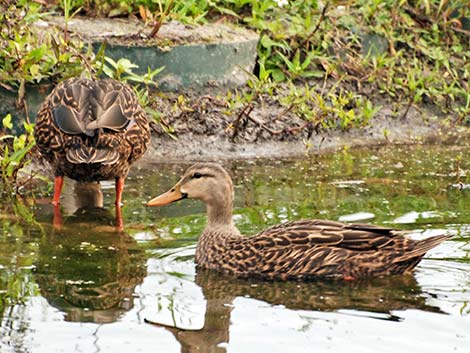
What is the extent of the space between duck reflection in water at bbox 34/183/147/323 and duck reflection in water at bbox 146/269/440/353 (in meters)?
0.41

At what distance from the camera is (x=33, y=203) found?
29.9 feet

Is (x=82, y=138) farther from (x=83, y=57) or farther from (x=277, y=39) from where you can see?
(x=277, y=39)

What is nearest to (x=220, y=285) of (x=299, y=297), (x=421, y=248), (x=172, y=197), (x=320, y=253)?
(x=299, y=297)

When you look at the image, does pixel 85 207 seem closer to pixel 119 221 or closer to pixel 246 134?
pixel 119 221

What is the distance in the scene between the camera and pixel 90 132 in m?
8.70

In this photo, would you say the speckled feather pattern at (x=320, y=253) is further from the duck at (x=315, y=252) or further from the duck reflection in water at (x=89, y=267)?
the duck reflection in water at (x=89, y=267)

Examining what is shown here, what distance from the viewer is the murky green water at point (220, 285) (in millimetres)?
6223

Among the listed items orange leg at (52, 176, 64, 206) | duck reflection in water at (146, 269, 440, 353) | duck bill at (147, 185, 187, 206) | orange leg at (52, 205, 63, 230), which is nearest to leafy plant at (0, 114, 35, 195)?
orange leg at (52, 176, 64, 206)

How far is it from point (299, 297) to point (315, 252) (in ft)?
1.61

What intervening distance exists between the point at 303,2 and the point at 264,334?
22.7 ft

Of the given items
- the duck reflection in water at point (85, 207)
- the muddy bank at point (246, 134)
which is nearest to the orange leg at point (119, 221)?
the duck reflection in water at point (85, 207)

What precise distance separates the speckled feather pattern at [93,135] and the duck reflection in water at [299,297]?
1659mm

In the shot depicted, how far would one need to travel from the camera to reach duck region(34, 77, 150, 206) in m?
8.77

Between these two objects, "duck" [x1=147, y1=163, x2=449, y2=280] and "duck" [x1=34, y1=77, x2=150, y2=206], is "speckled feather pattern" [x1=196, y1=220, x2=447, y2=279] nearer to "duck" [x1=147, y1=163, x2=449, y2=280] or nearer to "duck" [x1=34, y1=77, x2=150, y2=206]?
"duck" [x1=147, y1=163, x2=449, y2=280]
